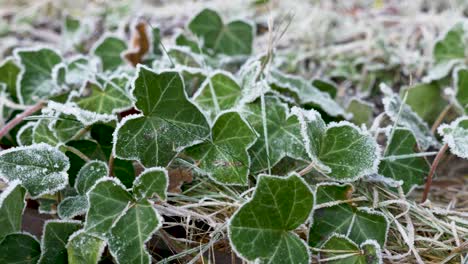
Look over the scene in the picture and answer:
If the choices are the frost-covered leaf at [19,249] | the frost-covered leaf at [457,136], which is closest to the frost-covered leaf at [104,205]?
the frost-covered leaf at [19,249]

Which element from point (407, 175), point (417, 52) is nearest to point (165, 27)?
point (417, 52)

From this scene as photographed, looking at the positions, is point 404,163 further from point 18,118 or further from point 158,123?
point 18,118

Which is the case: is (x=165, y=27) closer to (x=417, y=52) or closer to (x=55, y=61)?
(x=55, y=61)

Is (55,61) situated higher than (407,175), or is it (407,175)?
(55,61)

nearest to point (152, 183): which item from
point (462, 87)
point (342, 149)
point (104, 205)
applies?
point (104, 205)

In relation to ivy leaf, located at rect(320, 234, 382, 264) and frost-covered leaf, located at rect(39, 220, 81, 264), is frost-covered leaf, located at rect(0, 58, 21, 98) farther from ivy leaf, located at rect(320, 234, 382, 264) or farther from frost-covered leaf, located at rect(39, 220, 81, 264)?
ivy leaf, located at rect(320, 234, 382, 264)

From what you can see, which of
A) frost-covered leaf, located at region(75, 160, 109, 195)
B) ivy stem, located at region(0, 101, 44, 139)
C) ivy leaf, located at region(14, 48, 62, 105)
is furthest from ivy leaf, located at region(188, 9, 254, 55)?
frost-covered leaf, located at region(75, 160, 109, 195)
